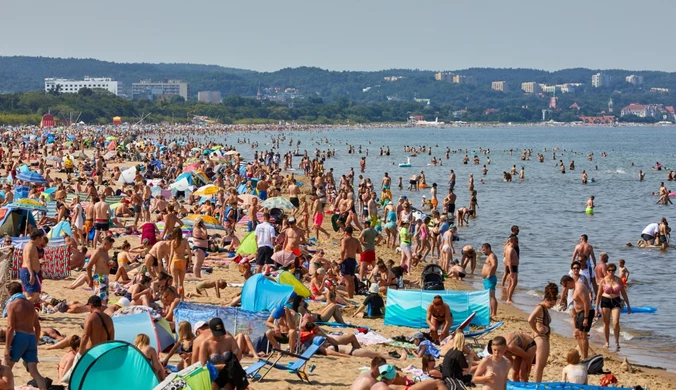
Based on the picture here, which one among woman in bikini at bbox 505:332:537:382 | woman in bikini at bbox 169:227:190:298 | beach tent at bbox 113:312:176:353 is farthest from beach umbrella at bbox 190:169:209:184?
woman in bikini at bbox 505:332:537:382

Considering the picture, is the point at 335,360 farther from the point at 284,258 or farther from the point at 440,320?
the point at 284,258

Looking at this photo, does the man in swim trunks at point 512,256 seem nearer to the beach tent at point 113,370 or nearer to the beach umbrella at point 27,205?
the beach tent at point 113,370

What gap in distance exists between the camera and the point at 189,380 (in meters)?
7.36

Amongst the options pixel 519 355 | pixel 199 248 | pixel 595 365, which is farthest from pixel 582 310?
pixel 199 248

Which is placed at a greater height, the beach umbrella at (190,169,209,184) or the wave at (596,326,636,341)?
the beach umbrella at (190,169,209,184)

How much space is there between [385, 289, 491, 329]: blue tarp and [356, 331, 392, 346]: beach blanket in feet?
3.18

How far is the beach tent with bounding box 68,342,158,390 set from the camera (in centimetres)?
738

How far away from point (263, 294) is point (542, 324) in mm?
3685

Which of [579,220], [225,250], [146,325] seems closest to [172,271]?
[146,325]

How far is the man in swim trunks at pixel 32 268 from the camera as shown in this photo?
10398 mm

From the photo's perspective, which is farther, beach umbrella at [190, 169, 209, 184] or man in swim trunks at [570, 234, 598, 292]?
beach umbrella at [190, 169, 209, 184]

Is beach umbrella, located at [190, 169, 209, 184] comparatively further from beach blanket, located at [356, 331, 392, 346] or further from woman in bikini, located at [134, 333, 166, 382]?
woman in bikini, located at [134, 333, 166, 382]

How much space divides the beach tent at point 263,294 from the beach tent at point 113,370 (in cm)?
372

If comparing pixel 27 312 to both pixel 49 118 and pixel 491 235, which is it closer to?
pixel 491 235
